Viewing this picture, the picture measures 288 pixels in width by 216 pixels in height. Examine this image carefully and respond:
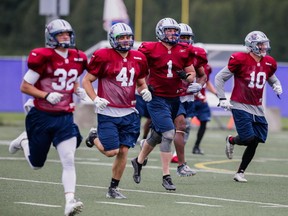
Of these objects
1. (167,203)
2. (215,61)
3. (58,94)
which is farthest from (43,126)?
(215,61)

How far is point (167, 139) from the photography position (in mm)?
13070

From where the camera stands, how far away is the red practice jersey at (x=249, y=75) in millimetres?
14031

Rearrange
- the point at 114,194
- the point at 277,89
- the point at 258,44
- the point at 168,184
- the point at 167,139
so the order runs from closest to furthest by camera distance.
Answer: the point at 114,194 < the point at 168,184 < the point at 167,139 < the point at 258,44 < the point at 277,89

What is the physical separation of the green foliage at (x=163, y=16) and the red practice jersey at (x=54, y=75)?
43468 mm

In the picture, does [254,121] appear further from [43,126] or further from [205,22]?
[205,22]

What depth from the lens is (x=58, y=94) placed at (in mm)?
10727

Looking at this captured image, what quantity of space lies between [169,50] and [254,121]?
1669mm

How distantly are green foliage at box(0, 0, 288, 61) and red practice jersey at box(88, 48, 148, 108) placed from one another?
139ft

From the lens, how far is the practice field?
36.3 ft

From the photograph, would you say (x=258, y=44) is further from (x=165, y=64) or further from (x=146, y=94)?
(x=146, y=94)

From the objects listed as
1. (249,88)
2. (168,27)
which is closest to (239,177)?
(249,88)

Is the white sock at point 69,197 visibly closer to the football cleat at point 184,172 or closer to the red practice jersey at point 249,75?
the football cleat at point 184,172

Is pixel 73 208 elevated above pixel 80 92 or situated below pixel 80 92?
below

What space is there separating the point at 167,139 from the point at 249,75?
1.62 metres
